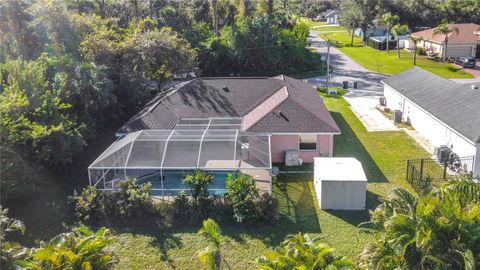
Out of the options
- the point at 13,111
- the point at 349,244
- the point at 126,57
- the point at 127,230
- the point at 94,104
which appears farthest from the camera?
the point at 126,57

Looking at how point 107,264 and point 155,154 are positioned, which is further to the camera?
point 155,154

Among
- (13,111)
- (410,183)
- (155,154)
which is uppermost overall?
(13,111)

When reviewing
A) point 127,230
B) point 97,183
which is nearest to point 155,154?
point 97,183

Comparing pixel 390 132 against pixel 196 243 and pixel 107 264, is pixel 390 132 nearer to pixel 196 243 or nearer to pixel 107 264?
pixel 196 243

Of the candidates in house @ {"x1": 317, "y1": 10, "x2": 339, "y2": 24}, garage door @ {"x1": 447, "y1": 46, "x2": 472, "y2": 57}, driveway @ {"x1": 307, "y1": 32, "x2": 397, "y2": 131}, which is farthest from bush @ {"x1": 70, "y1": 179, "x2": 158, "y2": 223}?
house @ {"x1": 317, "y1": 10, "x2": 339, "y2": 24}

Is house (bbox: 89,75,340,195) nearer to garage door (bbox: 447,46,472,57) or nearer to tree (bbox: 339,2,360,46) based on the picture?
garage door (bbox: 447,46,472,57)

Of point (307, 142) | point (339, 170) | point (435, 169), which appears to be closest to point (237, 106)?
point (307, 142)

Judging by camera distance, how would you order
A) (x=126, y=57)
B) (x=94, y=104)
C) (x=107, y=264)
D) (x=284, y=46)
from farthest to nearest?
(x=284, y=46)
(x=126, y=57)
(x=94, y=104)
(x=107, y=264)

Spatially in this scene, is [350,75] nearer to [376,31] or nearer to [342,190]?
[342,190]
